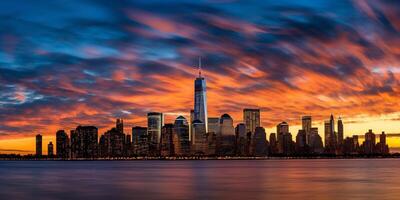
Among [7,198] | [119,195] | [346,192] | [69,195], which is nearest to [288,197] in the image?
[346,192]

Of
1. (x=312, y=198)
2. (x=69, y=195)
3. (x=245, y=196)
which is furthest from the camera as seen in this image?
(x=69, y=195)

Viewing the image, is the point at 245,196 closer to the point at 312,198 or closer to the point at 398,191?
the point at 312,198

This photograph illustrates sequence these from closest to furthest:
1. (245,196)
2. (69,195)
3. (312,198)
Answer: (312,198) < (245,196) < (69,195)

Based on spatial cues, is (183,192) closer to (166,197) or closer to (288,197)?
(166,197)

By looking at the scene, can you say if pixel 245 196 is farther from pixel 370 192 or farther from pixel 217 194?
pixel 370 192

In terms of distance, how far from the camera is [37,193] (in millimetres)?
80562

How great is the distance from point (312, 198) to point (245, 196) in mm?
8892

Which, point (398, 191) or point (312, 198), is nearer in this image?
point (312, 198)

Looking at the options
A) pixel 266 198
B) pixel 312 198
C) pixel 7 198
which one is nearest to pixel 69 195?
pixel 7 198

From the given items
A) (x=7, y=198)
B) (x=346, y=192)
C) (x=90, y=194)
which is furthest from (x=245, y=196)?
(x=7, y=198)

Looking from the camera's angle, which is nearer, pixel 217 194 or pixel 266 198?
pixel 266 198

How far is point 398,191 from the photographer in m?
76.8

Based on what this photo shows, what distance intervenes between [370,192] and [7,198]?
46.2 meters

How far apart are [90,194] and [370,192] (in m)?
36.4
